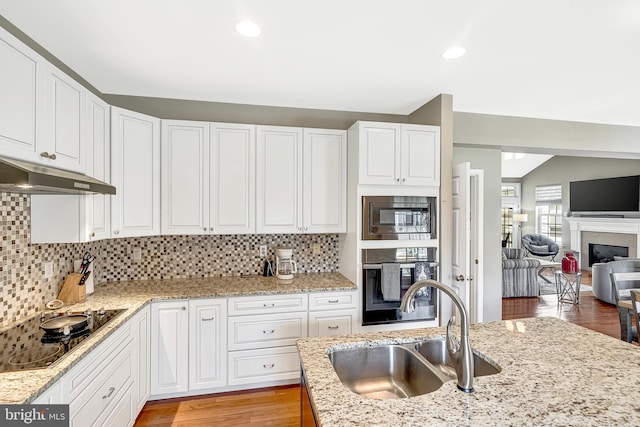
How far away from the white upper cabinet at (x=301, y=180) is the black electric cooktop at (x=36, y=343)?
1466 mm

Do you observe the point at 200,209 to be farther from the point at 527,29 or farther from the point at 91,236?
the point at 527,29

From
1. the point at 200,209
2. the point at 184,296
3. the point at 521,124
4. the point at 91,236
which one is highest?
the point at 521,124

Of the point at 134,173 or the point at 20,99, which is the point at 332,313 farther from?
the point at 20,99

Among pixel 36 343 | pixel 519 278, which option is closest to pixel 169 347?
pixel 36 343

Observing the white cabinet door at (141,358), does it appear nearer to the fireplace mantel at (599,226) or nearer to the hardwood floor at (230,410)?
the hardwood floor at (230,410)

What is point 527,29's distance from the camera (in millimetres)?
1875

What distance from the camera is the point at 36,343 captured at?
5.23 ft

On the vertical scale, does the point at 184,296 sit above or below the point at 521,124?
below

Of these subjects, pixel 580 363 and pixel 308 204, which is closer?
pixel 580 363

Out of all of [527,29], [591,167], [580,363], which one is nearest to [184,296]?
[580,363]

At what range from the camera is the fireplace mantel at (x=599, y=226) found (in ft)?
23.6

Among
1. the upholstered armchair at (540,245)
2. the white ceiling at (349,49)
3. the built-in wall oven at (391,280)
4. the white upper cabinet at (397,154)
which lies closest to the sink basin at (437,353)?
the built-in wall oven at (391,280)

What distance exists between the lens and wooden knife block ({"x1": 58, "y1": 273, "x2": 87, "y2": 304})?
2.24 m

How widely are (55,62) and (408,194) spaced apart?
286cm
